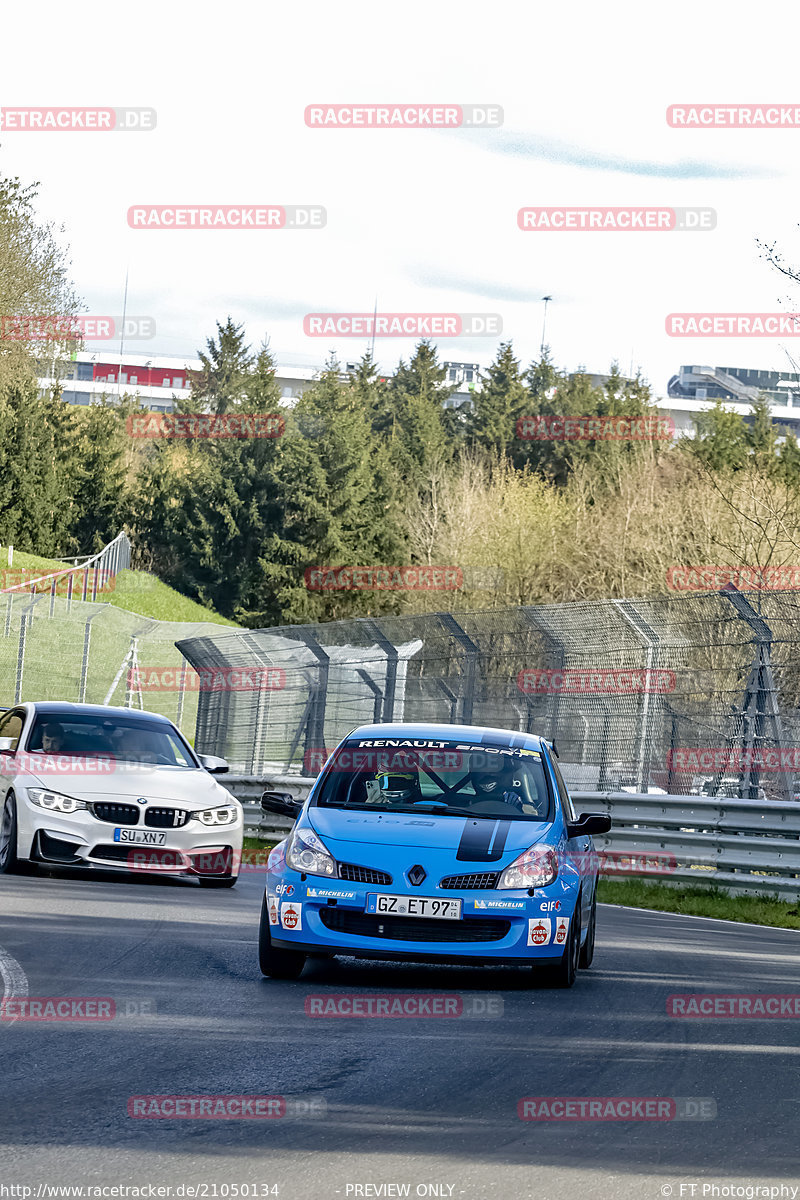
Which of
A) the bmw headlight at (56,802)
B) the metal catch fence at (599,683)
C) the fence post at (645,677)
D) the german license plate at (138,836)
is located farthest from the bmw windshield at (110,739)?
the fence post at (645,677)

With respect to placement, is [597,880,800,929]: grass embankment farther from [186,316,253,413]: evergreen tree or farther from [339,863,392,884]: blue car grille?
[186,316,253,413]: evergreen tree

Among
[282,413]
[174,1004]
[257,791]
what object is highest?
[282,413]

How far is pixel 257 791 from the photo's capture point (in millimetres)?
22953

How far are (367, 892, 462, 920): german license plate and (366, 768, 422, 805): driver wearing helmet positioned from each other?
105 cm

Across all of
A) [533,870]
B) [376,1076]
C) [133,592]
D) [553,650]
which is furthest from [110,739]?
[133,592]

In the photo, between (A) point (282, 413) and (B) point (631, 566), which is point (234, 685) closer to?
(B) point (631, 566)

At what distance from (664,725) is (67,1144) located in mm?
13451

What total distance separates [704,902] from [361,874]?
306 inches

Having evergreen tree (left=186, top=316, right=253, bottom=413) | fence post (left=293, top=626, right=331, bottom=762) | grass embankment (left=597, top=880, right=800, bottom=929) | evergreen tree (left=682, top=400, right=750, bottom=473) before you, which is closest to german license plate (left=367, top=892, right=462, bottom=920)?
grass embankment (left=597, top=880, right=800, bottom=929)

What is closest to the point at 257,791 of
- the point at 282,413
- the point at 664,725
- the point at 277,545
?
the point at 664,725

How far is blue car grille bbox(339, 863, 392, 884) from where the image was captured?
8812 millimetres

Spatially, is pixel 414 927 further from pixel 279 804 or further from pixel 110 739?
pixel 110 739

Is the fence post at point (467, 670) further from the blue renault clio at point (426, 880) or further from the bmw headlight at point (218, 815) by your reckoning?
the blue renault clio at point (426, 880)

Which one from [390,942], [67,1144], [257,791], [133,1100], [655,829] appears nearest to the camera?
[67,1144]
